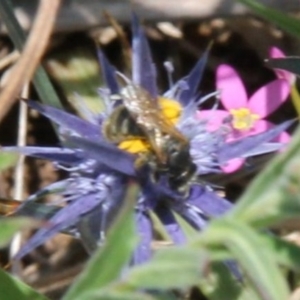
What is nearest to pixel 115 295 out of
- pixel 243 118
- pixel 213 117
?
pixel 213 117

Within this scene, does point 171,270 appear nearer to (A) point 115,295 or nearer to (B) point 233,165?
(A) point 115,295

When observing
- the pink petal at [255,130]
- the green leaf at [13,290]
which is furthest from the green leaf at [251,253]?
the pink petal at [255,130]

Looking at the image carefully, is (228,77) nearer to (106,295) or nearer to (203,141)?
(203,141)

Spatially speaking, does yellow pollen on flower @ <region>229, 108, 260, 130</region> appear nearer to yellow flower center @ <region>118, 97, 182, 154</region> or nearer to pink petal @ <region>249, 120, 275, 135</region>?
pink petal @ <region>249, 120, 275, 135</region>

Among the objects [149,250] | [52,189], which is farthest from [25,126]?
[149,250]

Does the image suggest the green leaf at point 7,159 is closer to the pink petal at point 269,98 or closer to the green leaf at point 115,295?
the green leaf at point 115,295

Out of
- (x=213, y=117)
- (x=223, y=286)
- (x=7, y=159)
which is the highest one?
(x=7, y=159)
